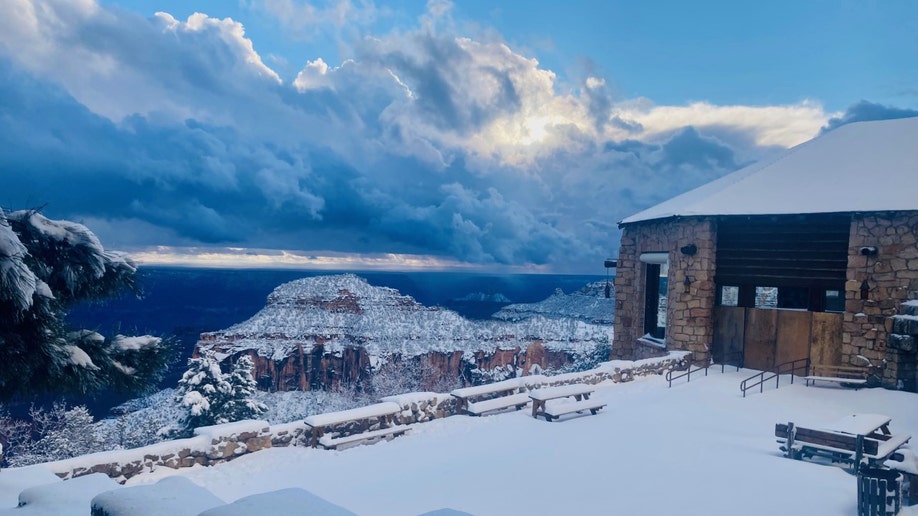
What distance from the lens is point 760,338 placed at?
Result: 15.7 meters

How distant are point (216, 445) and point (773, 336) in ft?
49.0

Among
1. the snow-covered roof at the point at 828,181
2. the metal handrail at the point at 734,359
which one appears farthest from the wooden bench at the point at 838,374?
the snow-covered roof at the point at 828,181

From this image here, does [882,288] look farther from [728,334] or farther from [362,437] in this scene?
[362,437]

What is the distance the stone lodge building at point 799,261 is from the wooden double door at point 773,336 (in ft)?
0.09

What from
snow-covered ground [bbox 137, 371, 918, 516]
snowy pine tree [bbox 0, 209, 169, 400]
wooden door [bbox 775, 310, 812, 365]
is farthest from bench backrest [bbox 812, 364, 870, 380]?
snowy pine tree [bbox 0, 209, 169, 400]

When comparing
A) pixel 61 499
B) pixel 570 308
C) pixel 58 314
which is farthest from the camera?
pixel 570 308

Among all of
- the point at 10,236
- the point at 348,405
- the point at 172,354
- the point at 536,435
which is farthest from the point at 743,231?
the point at 348,405

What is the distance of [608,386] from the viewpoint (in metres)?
14.3

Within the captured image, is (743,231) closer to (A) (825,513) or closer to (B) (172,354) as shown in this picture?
(A) (825,513)

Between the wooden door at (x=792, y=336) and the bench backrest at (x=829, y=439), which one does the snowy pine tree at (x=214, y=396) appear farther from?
the bench backrest at (x=829, y=439)

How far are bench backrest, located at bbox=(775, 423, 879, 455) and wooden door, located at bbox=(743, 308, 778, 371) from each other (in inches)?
307

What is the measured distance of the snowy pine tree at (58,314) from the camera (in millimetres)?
2982

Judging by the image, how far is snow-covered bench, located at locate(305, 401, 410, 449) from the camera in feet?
30.3

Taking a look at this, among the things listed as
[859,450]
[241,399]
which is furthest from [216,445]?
[241,399]
